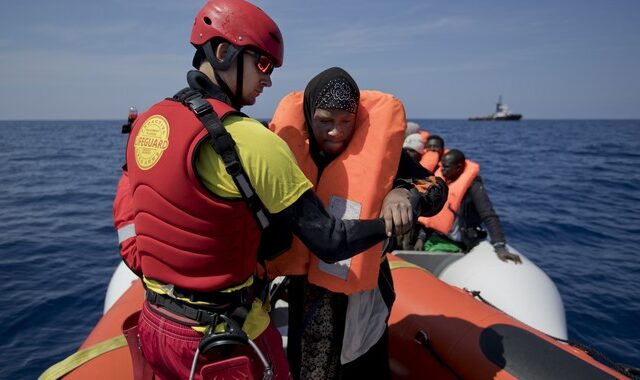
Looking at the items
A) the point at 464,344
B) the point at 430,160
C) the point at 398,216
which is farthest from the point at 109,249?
the point at 398,216

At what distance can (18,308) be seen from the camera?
18.6 feet

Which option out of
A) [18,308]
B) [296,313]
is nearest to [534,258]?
[296,313]

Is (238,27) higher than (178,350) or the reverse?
higher

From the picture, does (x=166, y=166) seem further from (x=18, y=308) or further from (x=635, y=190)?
(x=635, y=190)

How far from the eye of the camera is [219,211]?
125cm

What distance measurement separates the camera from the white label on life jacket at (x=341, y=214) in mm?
1850

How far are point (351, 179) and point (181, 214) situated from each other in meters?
0.86

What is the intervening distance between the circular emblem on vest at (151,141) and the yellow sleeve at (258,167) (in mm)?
153

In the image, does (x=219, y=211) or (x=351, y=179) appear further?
(x=351, y=179)

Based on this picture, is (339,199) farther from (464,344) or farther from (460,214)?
(460,214)

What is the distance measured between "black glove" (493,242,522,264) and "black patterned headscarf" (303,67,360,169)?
11.7 ft

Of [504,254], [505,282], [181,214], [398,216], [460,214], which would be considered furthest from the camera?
[460,214]

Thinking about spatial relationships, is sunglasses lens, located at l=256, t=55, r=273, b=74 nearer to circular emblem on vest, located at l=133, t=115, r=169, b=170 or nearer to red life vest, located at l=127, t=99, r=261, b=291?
red life vest, located at l=127, t=99, r=261, b=291

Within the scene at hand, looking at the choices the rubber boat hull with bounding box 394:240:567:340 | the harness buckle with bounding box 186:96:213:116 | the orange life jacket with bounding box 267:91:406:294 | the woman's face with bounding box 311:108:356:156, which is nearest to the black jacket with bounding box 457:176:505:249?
the rubber boat hull with bounding box 394:240:567:340
